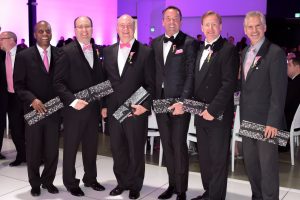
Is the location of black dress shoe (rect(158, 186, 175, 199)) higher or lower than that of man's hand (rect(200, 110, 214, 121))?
lower

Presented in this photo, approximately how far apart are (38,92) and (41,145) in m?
0.54

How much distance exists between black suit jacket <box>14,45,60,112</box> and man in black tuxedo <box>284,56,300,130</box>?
3.55 metres

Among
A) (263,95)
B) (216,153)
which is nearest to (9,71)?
(216,153)

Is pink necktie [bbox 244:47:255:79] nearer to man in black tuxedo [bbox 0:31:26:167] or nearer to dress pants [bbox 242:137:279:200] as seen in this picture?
dress pants [bbox 242:137:279:200]

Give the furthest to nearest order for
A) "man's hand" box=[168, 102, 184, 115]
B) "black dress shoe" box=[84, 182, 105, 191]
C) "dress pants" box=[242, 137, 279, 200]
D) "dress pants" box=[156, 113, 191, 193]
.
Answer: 1. "black dress shoe" box=[84, 182, 105, 191]
2. "dress pants" box=[156, 113, 191, 193]
3. "man's hand" box=[168, 102, 184, 115]
4. "dress pants" box=[242, 137, 279, 200]

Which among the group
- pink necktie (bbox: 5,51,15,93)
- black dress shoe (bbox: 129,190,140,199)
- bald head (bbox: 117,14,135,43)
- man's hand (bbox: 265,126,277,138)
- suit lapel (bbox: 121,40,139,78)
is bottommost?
black dress shoe (bbox: 129,190,140,199)

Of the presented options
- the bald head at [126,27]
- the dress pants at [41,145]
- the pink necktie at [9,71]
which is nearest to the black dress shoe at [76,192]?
the dress pants at [41,145]

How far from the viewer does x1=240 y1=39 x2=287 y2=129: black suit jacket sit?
118 inches

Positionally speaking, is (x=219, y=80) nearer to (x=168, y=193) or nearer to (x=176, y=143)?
(x=176, y=143)

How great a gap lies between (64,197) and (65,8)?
10926mm

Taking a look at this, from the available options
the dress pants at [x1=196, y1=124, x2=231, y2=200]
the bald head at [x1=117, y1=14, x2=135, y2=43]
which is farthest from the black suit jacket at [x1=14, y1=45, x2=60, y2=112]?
the dress pants at [x1=196, y1=124, x2=231, y2=200]

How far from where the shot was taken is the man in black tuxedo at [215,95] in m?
3.19

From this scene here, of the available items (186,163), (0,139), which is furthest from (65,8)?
(186,163)

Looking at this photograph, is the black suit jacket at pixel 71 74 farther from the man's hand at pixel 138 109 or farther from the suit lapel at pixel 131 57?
the man's hand at pixel 138 109
